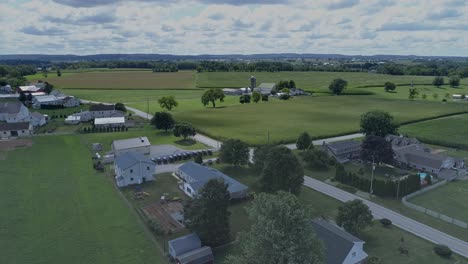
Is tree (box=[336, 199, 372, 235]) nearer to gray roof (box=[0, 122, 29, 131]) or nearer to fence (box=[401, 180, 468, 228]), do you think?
fence (box=[401, 180, 468, 228])

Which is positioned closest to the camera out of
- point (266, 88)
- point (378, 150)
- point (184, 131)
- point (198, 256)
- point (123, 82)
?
point (198, 256)

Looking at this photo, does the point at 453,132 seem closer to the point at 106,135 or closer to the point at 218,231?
the point at 218,231

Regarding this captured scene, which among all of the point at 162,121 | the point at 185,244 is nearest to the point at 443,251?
the point at 185,244

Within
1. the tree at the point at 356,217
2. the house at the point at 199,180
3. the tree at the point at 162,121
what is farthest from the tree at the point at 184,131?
the tree at the point at 356,217

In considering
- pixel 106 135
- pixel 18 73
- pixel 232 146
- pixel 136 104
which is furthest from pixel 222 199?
pixel 18 73

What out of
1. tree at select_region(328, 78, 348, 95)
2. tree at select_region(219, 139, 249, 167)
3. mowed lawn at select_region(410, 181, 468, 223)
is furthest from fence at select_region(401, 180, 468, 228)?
tree at select_region(328, 78, 348, 95)

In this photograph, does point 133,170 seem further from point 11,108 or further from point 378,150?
point 11,108

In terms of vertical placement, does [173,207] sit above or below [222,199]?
below
